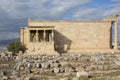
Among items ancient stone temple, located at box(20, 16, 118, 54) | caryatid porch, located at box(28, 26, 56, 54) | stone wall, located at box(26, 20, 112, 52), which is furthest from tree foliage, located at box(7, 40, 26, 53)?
stone wall, located at box(26, 20, 112, 52)

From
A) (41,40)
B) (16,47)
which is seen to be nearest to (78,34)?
(41,40)

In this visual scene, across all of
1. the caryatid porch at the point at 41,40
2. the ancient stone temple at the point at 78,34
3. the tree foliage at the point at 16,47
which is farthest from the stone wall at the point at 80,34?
the tree foliage at the point at 16,47

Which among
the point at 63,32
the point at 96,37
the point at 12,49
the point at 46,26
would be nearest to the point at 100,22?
the point at 96,37

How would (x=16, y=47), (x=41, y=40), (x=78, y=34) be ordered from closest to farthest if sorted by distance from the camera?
(x=16, y=47) → (x=41, y=40) → (x=78, y=34)

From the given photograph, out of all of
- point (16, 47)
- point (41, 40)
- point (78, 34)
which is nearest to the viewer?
point (16, 47)

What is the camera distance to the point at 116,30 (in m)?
68.9

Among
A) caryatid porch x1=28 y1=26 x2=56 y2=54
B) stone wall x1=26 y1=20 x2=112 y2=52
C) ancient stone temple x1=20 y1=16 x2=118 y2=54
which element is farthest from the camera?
stone wall x1=26 y1=20 x2=112 y2=52

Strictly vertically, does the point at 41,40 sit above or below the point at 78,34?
below

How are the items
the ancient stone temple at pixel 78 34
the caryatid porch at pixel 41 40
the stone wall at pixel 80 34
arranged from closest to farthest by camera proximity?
the caryatid porch at pixel 41 40
the ancient stone temple at pixel 78 34
the stone wall at pixel 80 34

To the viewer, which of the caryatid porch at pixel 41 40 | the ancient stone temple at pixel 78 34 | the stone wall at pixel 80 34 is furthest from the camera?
the stone wall at pixel 80 34

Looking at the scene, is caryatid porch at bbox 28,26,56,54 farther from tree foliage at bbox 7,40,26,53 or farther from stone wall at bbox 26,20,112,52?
stone wall at bbox 26,20,112,52

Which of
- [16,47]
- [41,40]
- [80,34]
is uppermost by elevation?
[80,34]

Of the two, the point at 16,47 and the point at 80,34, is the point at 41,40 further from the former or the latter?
the point at 80,34

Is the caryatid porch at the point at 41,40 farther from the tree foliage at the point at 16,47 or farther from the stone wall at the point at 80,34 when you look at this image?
the stone wall at the point at 80,34
